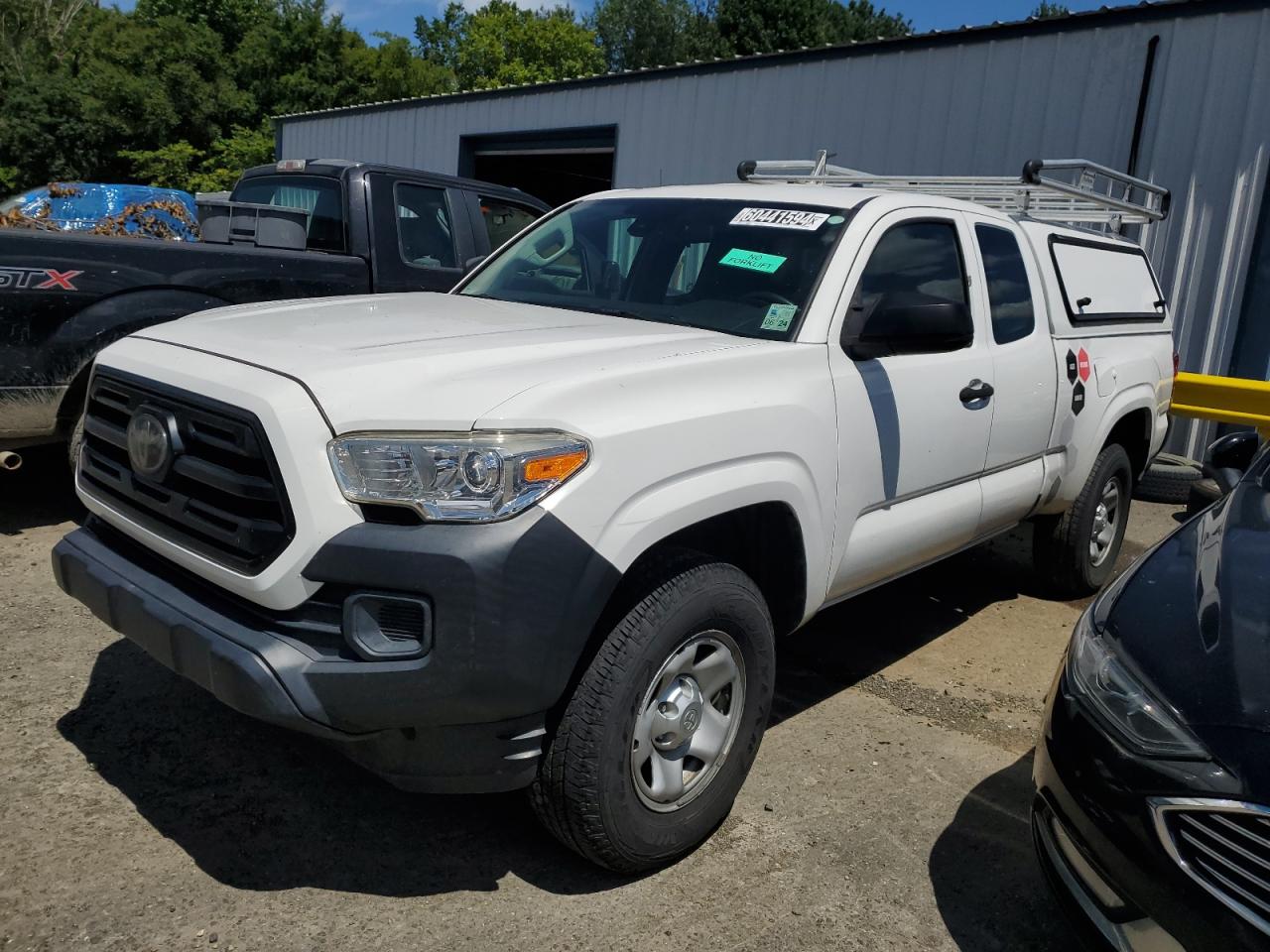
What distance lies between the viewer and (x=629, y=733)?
8.66 ft

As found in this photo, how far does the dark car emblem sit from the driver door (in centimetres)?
193

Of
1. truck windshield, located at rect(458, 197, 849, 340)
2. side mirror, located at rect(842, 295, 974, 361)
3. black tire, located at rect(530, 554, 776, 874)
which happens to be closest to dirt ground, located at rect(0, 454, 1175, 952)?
black tire, located at rect(530, 554, 776, 874)

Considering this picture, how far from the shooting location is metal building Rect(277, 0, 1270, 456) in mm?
8641

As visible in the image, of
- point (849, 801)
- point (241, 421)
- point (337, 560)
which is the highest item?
point (241, 421)

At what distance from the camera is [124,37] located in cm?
3353

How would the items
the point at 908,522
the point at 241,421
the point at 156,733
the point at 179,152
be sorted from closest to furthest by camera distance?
1. the point at 241,421
2. the point at 156,733
3. the point at 908,522
4. the point at 179,152

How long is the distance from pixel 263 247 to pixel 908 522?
383 cm

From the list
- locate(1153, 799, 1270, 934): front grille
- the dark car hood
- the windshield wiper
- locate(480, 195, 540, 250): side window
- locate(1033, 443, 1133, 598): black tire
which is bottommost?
locate(1033, 443, 1133, 598): black tire

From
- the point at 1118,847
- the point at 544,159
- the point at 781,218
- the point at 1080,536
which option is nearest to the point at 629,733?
the point at 1118,847

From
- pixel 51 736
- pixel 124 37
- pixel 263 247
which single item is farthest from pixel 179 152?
pixel 51 736

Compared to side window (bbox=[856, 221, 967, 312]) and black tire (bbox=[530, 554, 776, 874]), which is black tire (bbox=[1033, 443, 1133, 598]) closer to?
side window (bbox=[856, 221, 967, 312])

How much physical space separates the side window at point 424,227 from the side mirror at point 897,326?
3.57 metres

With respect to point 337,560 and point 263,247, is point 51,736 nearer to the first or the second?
point 337,560

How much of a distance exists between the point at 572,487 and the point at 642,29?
66.0 meters
